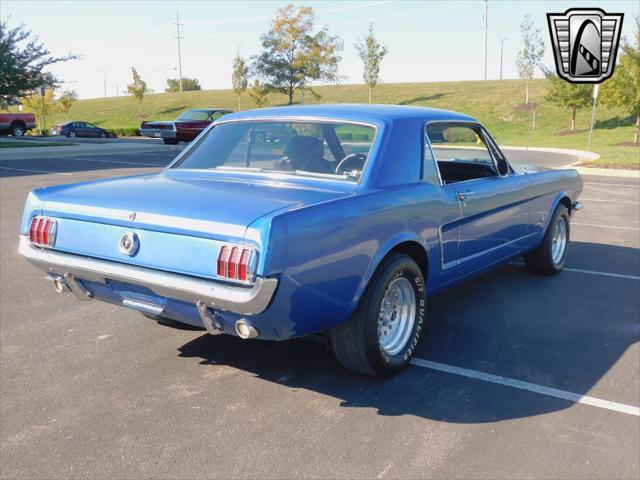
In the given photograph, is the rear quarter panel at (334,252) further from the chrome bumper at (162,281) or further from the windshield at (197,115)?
the windshield at (197,115)

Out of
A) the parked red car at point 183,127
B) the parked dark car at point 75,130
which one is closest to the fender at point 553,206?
the parked red car at point 183,127

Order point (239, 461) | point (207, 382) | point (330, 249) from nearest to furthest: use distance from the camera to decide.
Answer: point (239, 461) < point (330, 249) < point (207, 382)

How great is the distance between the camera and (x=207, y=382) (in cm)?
401

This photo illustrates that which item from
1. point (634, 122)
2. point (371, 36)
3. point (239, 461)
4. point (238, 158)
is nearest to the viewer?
point (239, 461)

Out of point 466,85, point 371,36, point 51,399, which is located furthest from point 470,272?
point 466,85

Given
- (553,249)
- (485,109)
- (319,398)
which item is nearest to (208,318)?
(319,398)

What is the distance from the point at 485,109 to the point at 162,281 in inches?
1885

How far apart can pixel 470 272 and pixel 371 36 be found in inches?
1797

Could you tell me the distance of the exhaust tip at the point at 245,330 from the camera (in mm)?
3277

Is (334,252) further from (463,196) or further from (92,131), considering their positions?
(92,131)

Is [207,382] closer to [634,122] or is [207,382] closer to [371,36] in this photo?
[634,122]

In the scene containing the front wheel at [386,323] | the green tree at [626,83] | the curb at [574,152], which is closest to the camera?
the front wheel at [386,323]

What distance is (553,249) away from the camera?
22.2 ft

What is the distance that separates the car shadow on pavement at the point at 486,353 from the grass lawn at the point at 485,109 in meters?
15.5
